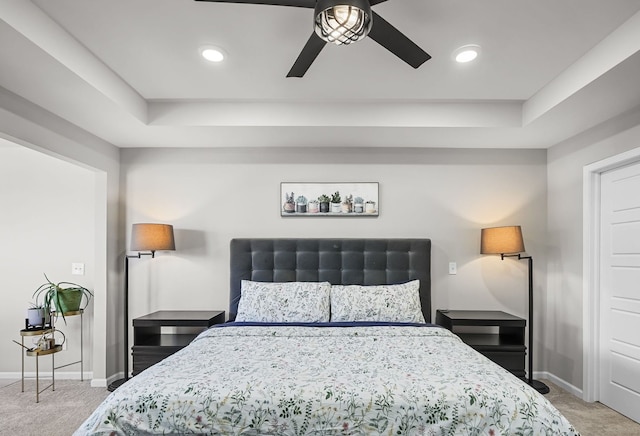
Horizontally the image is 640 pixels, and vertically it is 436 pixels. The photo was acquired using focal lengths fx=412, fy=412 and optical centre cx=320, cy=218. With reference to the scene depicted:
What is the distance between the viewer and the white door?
309 cm

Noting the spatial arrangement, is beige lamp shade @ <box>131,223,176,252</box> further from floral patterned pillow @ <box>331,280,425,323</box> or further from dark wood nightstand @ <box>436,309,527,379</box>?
dark wood nightstand @ <box>436,309,527,379</box>

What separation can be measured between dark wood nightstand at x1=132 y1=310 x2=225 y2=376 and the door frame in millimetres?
3269

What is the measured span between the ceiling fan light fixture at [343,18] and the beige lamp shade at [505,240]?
272 cm

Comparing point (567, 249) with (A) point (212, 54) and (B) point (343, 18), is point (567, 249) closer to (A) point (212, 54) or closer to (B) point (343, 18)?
(B) point (343, 18)

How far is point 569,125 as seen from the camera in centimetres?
339

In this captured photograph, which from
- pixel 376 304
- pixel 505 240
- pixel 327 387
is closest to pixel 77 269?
pixel 376 304

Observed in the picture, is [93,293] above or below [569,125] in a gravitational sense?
below

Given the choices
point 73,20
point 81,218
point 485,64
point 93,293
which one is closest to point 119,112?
point 73,20

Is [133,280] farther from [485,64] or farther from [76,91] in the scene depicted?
[485,64]

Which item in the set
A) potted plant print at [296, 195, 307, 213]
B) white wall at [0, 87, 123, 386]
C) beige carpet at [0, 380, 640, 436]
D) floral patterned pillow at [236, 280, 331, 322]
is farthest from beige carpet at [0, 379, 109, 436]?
potted plant print at [296, 195, 307, 213]

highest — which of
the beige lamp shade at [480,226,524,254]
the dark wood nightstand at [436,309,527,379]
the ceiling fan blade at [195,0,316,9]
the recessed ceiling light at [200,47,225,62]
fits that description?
the recessed ceiling light at [200,47,225,62]

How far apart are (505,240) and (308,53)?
263 centimetres

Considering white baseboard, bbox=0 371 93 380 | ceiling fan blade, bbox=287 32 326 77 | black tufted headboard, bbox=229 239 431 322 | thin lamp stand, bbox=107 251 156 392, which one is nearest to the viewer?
ceiling fan blade, bbox=287 32 326 77

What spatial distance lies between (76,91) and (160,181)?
1.56 m
